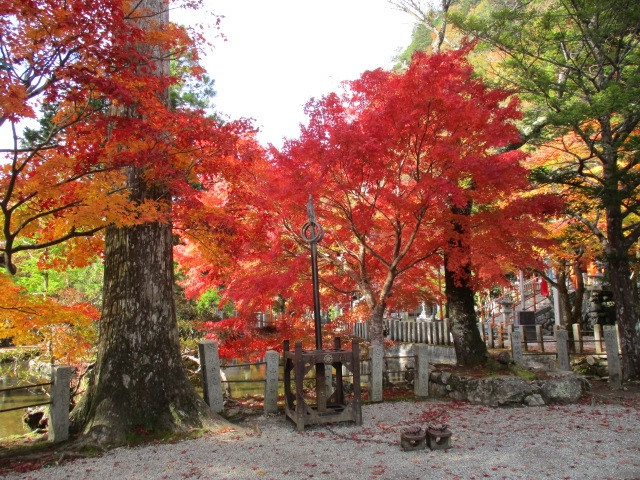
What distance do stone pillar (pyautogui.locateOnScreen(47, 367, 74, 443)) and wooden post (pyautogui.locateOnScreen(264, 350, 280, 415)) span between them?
287 cm

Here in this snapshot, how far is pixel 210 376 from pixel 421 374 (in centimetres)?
419

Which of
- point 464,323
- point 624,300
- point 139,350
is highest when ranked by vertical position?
point 624,300

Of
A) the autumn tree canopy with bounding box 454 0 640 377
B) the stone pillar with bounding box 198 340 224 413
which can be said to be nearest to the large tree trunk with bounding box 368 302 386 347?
the stone pillar with bounding box 198 340 224 413

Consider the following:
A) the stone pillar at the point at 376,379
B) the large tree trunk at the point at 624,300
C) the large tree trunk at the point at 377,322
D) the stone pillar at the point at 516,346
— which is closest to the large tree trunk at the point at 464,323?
the stone pillar at the point at 516,346

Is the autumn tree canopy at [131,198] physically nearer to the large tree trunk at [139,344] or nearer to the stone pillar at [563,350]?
the large tree trunk at [139,344]

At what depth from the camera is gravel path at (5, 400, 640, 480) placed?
4906 mm

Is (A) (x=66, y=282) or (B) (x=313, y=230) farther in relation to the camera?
(A) (x=66, y=282)

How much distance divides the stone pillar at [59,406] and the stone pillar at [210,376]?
186 centimetres

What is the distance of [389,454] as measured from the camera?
5.49 meters

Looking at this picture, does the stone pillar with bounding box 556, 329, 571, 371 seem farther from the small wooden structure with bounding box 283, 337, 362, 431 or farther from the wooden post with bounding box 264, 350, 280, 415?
the wooden post with bounding box 264, 350, 280, 415

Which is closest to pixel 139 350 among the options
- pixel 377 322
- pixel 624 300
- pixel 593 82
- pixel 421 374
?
pixel 377 322

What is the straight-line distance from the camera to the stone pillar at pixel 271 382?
7.62 metres

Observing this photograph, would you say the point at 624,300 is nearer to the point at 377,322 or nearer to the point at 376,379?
the point at 377,322

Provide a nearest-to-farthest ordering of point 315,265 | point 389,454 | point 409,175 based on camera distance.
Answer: point 389,454
point 315,265
point 409,175
